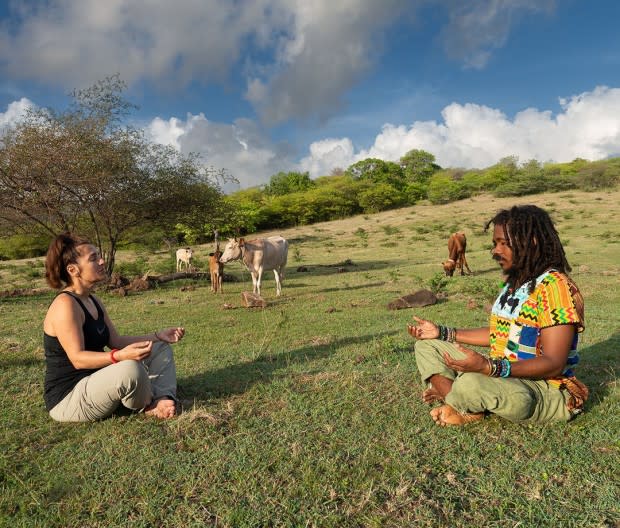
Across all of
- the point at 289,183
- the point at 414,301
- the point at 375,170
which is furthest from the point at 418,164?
the point at 414,301

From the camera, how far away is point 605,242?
2142 centimetres

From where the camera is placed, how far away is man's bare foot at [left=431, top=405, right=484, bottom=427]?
354 centimetres

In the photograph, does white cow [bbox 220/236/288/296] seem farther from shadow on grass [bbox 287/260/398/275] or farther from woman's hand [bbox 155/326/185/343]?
woman's hand [bbox 155/326/185/343]

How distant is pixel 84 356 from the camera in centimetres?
357

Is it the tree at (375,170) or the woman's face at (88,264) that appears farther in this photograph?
the tree at (375,170)

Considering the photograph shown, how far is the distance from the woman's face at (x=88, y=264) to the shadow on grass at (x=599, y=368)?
13.9ft

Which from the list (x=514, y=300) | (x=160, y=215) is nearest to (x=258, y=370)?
(x=514, y=300)

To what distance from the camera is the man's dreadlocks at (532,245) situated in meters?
3.34

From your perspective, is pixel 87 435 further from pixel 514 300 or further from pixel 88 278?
pixel 514 300

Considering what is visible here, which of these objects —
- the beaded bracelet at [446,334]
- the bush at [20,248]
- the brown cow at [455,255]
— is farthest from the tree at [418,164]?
the beaded bracelet at [446,334]

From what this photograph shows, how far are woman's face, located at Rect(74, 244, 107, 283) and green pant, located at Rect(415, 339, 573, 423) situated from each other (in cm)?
302

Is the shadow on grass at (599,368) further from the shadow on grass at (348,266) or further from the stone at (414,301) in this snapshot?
the shadow on grass at (348,266)

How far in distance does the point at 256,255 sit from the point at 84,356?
9.09m

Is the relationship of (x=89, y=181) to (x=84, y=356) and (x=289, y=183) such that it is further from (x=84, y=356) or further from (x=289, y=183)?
(x=289, y=183)
